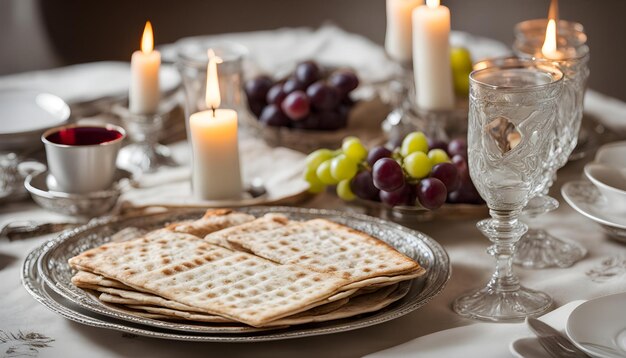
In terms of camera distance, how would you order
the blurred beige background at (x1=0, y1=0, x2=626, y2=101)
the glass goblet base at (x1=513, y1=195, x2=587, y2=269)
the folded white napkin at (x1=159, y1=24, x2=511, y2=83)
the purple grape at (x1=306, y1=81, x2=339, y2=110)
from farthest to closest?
the blurred beige background at (x1=0, y1=0, x2=626, y2=101)
the folded white napkin at (x1=159, y1=24, x2=511, y2=83)
the purple grape at (x1=306, y1=81, x2=339, y2=110)
the glass goblet base at (x1=513, y1=195, x2=587, y2=269)

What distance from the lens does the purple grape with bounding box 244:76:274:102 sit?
1.92m

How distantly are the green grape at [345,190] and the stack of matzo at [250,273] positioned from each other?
195mm

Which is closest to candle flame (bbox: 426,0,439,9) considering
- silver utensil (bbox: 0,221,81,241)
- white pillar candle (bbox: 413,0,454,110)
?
white pillar candle (bbox: 413,0,454,110)

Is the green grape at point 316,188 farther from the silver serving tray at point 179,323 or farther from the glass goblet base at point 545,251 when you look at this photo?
the glass goblet base at point 545,251

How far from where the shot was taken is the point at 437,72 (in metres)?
1.72

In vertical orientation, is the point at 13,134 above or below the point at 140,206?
above

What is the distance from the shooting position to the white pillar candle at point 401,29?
1.91 meters

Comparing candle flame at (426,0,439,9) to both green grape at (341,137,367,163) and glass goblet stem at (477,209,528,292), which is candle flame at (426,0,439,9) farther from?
glass goblet stem at (477,209,528,292)

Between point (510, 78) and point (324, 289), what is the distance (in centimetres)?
39

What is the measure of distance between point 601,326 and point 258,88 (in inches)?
43.1

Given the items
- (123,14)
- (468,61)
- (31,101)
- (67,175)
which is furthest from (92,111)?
(123,14)

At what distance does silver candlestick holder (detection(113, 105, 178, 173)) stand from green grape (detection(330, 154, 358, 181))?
473 millimetres

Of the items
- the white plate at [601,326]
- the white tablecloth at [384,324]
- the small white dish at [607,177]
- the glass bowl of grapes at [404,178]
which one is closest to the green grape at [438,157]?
the glass bowl of grapes at [404,178]

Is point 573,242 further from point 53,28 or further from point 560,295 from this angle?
point 53,28
